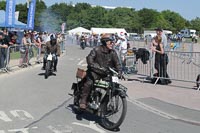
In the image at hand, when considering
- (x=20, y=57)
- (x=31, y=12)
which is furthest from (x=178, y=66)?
(x=31, y=12)

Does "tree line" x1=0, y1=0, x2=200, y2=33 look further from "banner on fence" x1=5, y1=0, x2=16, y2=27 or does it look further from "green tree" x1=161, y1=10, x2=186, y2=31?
"banner on fence" x1=5, y1=0, x2=16, y2=27

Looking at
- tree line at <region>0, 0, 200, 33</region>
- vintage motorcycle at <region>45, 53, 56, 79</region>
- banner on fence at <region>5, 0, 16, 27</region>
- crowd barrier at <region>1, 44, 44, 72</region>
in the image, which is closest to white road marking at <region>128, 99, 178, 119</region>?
vintage motorcycle at <region>45, 53, 56, 79</region>

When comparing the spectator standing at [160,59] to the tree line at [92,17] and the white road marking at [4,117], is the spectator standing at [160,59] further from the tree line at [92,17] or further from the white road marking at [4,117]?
the tree line at [92,17]

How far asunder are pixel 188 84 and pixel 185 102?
373 cm

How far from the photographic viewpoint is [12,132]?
6.99 meters

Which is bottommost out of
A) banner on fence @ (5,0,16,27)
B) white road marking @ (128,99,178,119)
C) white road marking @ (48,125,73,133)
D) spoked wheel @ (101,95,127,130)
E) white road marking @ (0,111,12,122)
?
white road marking @ (48,125,73,133)

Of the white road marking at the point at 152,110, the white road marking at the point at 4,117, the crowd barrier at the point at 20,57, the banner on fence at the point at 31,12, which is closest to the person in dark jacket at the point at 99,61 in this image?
the white road marking at the point at 4,117

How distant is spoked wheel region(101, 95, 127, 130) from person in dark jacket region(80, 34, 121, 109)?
498 mm

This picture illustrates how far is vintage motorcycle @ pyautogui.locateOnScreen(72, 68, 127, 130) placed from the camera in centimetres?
726

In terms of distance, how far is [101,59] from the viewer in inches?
308

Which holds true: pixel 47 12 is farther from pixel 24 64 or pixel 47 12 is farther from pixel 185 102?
pixel 185 102

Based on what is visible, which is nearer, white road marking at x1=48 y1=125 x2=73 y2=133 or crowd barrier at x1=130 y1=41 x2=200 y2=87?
white road marking at x1=48 y1=125 x2=73 y2=133

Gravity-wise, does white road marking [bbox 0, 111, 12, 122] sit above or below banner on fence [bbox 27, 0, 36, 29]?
below

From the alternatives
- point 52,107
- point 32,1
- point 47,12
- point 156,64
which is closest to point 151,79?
point 156,64
